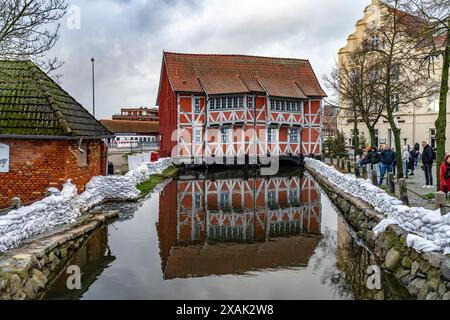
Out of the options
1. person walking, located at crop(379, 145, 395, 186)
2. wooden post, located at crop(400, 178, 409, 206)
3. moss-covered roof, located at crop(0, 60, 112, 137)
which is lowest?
wooden post, located at crop(400, 178, 409, 206)

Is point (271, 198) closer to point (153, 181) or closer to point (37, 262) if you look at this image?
point (153, 181)

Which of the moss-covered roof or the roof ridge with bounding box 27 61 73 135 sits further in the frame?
the roof ridge with bounding box 27 61 73 135

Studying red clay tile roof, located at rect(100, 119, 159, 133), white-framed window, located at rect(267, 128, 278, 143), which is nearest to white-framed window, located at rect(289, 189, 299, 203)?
white-framed window, located at rect(267, 128, 278, 143)

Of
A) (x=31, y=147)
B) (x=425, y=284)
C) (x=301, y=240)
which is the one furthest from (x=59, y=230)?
(x=425, y=284)

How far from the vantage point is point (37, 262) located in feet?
25.7

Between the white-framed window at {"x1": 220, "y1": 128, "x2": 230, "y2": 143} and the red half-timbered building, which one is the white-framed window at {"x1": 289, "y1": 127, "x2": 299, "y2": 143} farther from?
the white-framed window at {"x1": 220, "y1": 128, "x2": 230, "y2": 143}

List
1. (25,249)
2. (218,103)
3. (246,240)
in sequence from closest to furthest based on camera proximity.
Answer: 1. (25,249)
2. (246,240)
3. (218,103)

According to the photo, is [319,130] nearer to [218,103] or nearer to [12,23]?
[218,103]

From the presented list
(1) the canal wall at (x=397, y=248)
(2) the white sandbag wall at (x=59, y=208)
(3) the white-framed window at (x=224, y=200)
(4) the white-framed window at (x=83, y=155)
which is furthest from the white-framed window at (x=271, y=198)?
(4) the white-framed window at (x=83, y=155)

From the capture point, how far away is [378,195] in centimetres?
1139

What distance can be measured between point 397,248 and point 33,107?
10.5 metres

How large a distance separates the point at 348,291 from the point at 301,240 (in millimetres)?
3742

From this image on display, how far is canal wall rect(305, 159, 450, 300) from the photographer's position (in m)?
6.57

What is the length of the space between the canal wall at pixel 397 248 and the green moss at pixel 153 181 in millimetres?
8865
